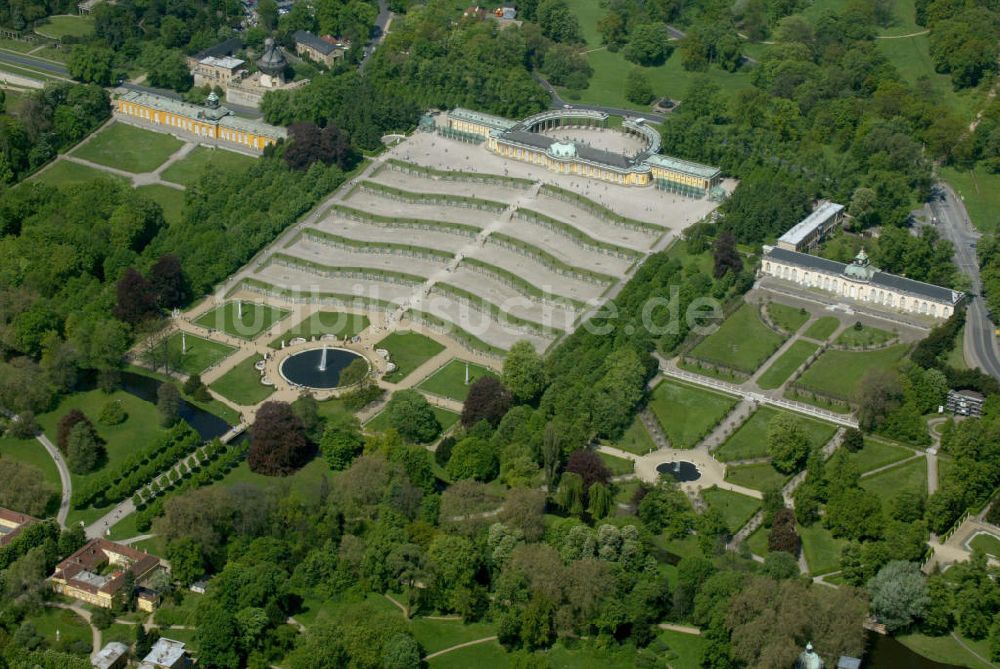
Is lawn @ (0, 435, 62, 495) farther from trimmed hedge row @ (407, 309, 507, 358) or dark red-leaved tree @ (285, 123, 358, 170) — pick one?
dark red-leaved tree @ (285, 123, 358, 170)

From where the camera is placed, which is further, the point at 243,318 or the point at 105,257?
the point at 105,257

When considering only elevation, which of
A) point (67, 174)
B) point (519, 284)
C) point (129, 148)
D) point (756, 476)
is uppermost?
point (756, 476)

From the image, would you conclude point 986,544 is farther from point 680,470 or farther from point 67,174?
point 67,174

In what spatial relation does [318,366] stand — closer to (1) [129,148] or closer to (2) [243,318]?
(2) [243,318]

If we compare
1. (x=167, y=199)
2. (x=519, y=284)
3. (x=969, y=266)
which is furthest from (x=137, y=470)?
(x=969, y=266)

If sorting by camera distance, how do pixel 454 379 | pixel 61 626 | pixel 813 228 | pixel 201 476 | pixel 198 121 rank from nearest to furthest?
pixel 61 626
pixel 201 476
pixel 454 379
pixel 813 228
pixel 198 121

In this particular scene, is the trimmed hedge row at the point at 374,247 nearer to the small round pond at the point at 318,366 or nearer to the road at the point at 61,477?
the small round pond at the point at 318,366

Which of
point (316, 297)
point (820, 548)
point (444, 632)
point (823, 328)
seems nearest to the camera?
point (444, 632)

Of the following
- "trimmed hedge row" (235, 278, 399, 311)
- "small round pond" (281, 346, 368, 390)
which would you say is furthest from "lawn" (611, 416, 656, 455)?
"trimmed hedge row" (235, 278, 399, 311)

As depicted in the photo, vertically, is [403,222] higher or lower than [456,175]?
lower
